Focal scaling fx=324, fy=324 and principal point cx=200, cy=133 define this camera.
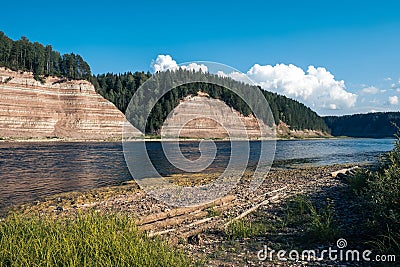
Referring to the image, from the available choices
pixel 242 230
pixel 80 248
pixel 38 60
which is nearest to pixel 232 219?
pixel 242 230

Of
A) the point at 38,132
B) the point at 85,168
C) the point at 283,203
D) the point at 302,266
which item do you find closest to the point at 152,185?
the point at 283,203

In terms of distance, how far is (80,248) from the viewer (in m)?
6.90

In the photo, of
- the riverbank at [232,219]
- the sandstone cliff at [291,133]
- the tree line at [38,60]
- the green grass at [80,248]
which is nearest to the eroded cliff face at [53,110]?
the tree line at [38,60]

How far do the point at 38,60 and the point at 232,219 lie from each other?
108 m

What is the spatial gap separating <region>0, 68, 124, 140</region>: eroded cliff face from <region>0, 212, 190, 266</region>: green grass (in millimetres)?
82696

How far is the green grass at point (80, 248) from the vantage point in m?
6.27

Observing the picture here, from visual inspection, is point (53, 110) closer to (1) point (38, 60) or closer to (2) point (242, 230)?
(1) point (38, 60)

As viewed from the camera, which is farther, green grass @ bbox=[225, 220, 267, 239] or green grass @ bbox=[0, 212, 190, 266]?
green grass @ bbox=[225, 220, 267, 239]

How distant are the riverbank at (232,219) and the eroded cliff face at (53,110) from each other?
7398 centimetres

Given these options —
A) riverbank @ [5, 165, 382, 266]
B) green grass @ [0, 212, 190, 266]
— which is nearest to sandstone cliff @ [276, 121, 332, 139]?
riverbank @ [5, 165, 382, 266]

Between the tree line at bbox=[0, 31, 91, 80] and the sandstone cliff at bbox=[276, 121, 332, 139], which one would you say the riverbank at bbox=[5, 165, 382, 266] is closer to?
the tree line at bbox=[0, 31, 91, 80]

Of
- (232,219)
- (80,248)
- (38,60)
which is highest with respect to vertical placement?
(38,60)

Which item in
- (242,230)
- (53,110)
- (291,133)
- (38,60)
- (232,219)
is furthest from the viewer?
(291,133)

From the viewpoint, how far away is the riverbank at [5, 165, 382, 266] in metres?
9.27
